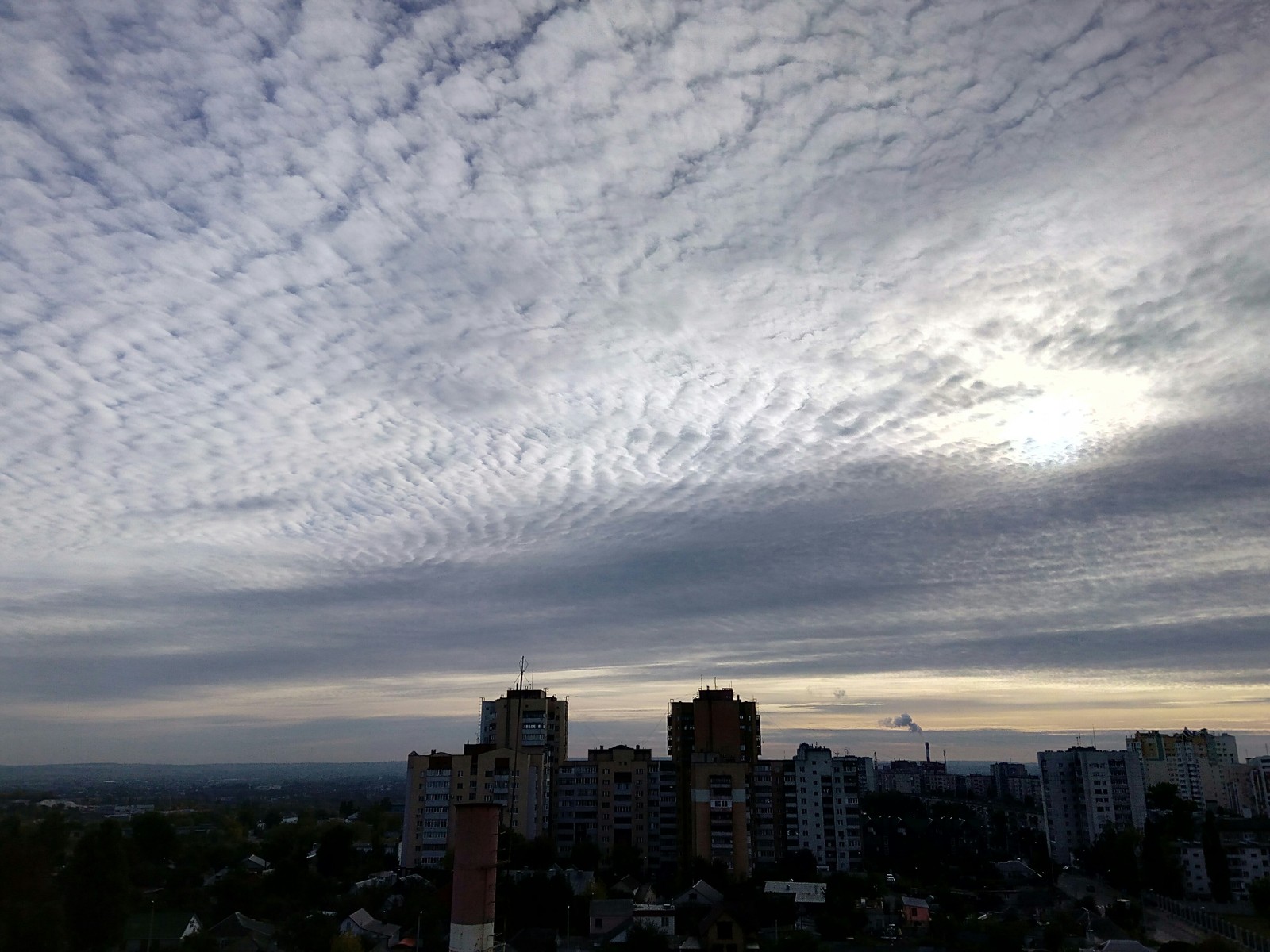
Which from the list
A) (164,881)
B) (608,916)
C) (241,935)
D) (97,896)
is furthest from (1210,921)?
(164,881)

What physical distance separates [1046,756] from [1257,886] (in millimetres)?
25692

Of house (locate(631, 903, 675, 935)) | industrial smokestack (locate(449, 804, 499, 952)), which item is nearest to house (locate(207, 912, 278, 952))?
house (locate(631, 903, 675, 935))

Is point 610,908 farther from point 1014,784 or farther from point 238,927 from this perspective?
point 1014,784

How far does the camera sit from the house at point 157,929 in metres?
33.0

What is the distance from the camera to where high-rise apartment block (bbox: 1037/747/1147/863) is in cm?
6538

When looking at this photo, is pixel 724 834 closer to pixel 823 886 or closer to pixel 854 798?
pixel 823 886

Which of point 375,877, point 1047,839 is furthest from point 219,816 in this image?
point 1047,839

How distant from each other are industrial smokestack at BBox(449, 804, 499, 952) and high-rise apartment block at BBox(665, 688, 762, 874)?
3307 centimetres

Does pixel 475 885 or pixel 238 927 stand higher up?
pixel 475 885

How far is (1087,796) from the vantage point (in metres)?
65.8

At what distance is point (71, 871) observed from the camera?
30859 mm

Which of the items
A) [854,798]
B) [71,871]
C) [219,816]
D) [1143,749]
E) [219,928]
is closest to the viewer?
[71,871]

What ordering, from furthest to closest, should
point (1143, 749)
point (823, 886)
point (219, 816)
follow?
point (1143, 749), point (219, 816), point (823, 886)

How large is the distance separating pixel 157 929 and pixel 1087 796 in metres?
62.4
